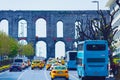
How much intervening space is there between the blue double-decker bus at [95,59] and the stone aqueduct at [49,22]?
10388cm

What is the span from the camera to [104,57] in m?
42.1

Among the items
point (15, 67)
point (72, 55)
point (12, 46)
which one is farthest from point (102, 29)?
point (12, 46)

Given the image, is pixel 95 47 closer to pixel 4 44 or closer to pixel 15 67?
pixel 15 67

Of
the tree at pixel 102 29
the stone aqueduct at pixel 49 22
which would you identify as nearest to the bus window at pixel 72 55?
the tree at pixel 102 29

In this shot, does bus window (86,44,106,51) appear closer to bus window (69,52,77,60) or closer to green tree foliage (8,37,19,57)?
bus window (69,52,77,60)

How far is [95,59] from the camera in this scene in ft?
139

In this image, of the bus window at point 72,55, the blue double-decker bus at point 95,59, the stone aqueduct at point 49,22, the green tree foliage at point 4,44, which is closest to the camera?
the blue double-decker bus at point 95,59

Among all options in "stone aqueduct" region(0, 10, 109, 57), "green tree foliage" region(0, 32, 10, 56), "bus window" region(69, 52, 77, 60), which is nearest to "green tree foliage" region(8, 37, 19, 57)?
"green tree foliage" region(0, 32, 10, 56)

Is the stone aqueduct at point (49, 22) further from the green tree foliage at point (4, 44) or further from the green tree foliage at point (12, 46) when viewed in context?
the green tree foliage at point (4, 44)

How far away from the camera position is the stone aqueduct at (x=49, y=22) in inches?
5817

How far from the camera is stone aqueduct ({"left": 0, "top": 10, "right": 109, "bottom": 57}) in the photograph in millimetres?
147750

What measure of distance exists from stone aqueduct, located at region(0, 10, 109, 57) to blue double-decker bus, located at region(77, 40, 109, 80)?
341ft

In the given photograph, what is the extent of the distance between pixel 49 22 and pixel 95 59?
10813cm

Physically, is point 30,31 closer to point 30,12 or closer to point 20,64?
point 30,12
